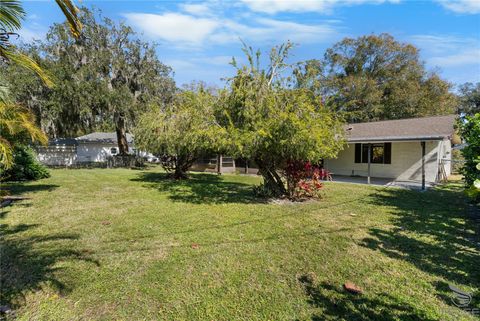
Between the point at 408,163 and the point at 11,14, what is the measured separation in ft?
48.0

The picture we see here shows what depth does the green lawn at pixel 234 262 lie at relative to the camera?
9.15 feet

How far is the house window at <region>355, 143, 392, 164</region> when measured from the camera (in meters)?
13.5

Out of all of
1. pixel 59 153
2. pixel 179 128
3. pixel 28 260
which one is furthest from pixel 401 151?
pixel 59 153

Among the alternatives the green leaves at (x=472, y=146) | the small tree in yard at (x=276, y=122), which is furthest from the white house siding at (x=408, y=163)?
the small tree in yard at (x=276, y=122)

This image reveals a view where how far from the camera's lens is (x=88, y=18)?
18.0m

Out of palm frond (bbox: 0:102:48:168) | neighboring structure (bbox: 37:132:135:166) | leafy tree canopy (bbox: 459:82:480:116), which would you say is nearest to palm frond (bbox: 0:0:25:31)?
palm frond (bbox: 0:102:48:168)

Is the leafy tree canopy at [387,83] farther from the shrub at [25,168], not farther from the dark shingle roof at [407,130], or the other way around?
the shrub at [25,168]

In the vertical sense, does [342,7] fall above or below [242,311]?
above

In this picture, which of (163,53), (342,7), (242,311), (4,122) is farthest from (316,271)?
(163,53)

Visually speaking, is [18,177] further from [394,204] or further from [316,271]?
[394,204]

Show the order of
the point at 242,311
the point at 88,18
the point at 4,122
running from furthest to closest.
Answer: the point at 88,18 < the point at 4,122 < the point at 242,311

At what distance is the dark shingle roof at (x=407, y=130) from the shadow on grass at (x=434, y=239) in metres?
4.51

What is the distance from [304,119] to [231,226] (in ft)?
10.2

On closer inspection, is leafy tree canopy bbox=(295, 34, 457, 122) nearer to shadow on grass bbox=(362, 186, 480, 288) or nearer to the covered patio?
the covered patio
